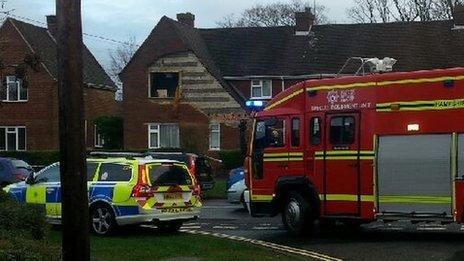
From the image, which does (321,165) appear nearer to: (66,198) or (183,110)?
(66,198)

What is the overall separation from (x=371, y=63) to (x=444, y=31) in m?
29.5

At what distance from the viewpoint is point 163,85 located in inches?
1801

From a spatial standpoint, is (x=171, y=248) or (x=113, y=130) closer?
(x=171, y=248)

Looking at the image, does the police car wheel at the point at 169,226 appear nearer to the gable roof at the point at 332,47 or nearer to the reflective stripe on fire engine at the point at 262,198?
the reflective stripe on fire engine at the point at 262,198

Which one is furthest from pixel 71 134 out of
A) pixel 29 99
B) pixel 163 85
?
pixel 29 99

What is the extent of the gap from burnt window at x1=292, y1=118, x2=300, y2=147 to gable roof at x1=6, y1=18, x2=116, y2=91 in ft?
90.5

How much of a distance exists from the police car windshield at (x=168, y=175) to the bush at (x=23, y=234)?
3298 mm

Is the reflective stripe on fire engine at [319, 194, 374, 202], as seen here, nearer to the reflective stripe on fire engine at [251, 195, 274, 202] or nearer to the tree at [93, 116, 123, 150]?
the reflective stripe on fire engine at [251, 195, 274, 202]

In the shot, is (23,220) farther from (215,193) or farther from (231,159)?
(231,159)

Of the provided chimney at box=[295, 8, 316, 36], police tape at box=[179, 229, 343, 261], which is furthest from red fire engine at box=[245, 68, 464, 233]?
chimney at box=[295, 8, 316, 36]

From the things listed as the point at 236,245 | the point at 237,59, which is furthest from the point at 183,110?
the point at 236,245

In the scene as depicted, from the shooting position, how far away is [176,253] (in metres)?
Result: 14.1

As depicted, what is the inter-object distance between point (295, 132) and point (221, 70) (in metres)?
30.7

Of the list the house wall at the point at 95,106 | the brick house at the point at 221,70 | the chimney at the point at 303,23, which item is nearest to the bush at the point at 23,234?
the brick house at the point at 221,70
